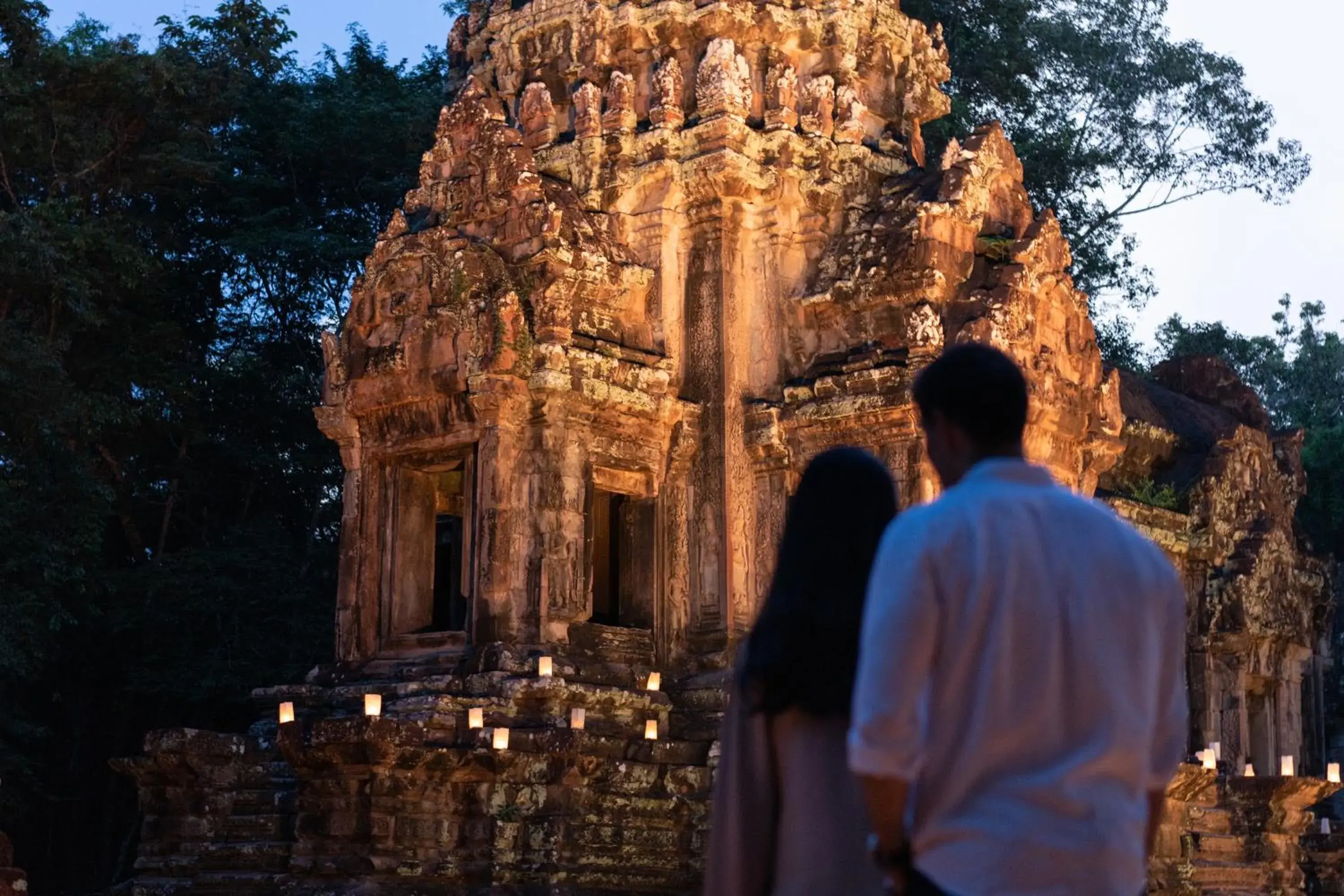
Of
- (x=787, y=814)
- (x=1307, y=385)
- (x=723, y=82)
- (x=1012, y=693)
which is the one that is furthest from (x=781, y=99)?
(x=1307, y=385)

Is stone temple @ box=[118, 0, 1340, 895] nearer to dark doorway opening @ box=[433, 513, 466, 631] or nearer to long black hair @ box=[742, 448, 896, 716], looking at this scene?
dark doorway opening @ box=[433, 513, 466, 631]

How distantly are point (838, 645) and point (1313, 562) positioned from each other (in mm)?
20113

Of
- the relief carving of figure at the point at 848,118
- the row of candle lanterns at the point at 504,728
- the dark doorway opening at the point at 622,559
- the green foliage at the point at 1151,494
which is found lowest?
the row of candle lanterns at the point at 504,728

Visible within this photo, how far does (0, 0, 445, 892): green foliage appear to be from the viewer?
62.8ft

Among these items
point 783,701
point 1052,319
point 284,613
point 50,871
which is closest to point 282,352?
point 284,613

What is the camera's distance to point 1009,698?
3320 millimetres

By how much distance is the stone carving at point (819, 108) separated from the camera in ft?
49.1

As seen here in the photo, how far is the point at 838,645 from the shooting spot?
13.3 feet

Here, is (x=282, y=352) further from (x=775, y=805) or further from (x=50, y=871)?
(x=775, y=805)

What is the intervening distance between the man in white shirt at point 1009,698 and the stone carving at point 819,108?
11806mm

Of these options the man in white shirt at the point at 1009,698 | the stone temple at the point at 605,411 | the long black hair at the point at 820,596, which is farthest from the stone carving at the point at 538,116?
the man in white shirt at the point at 1009,698

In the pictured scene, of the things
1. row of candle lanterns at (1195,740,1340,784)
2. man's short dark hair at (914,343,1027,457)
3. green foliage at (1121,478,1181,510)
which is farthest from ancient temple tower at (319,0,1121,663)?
man's short dark hair at (914,343,1027,457)

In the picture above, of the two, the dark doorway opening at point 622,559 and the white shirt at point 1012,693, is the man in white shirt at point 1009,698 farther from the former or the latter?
the dark doorway opening at point 622,559

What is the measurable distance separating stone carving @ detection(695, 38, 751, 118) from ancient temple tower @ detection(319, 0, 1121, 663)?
0.03 metres
